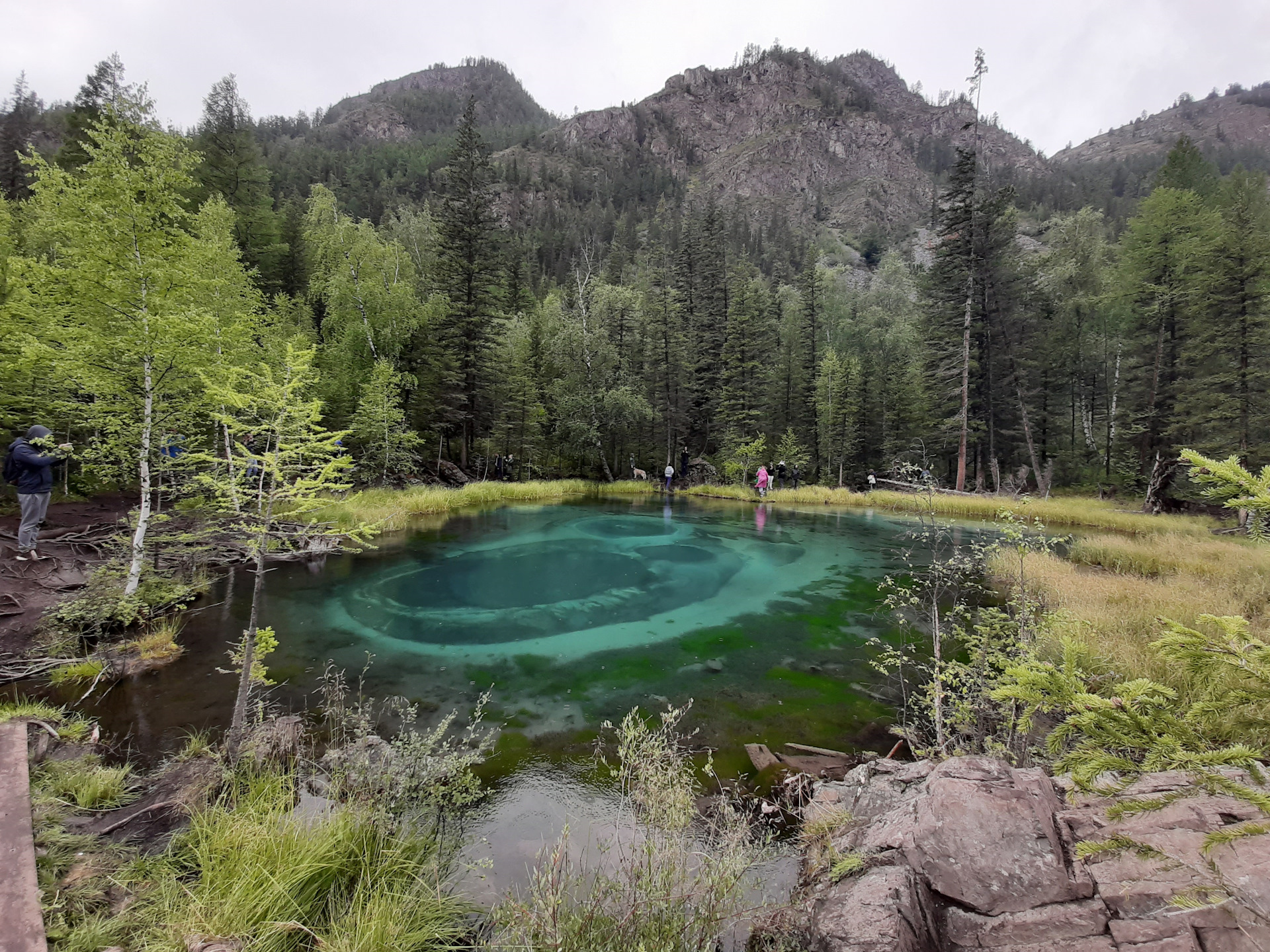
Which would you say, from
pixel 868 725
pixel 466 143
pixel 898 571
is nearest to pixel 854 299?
pixel 466 143

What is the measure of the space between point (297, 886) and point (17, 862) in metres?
1.39

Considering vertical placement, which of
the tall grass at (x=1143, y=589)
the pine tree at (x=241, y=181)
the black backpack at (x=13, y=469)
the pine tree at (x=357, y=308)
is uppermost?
the pine tree at (x=241, y=181)

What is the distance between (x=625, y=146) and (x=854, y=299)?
440ft

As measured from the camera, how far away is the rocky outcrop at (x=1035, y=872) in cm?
209

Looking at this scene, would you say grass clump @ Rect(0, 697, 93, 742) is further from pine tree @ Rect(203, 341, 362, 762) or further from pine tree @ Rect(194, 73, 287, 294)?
pine tree @ Rect(194, 73, 287, 294)

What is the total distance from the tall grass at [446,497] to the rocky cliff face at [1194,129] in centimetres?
16655

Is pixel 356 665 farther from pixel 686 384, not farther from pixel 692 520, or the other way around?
pixel 686 384

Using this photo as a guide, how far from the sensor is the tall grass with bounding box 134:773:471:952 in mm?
2605

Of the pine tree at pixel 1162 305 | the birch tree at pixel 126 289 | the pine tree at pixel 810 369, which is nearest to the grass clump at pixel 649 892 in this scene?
the birch tree at pixel 126 289

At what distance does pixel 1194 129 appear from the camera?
141m

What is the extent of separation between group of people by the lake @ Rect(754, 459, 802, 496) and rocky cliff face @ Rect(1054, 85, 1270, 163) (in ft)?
505

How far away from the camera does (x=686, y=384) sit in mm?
31547

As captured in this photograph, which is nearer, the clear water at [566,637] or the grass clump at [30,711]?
the grass clump at [30,711]

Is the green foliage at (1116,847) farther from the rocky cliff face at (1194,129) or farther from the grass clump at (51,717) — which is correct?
the rocky cliff face at (1194,129)
